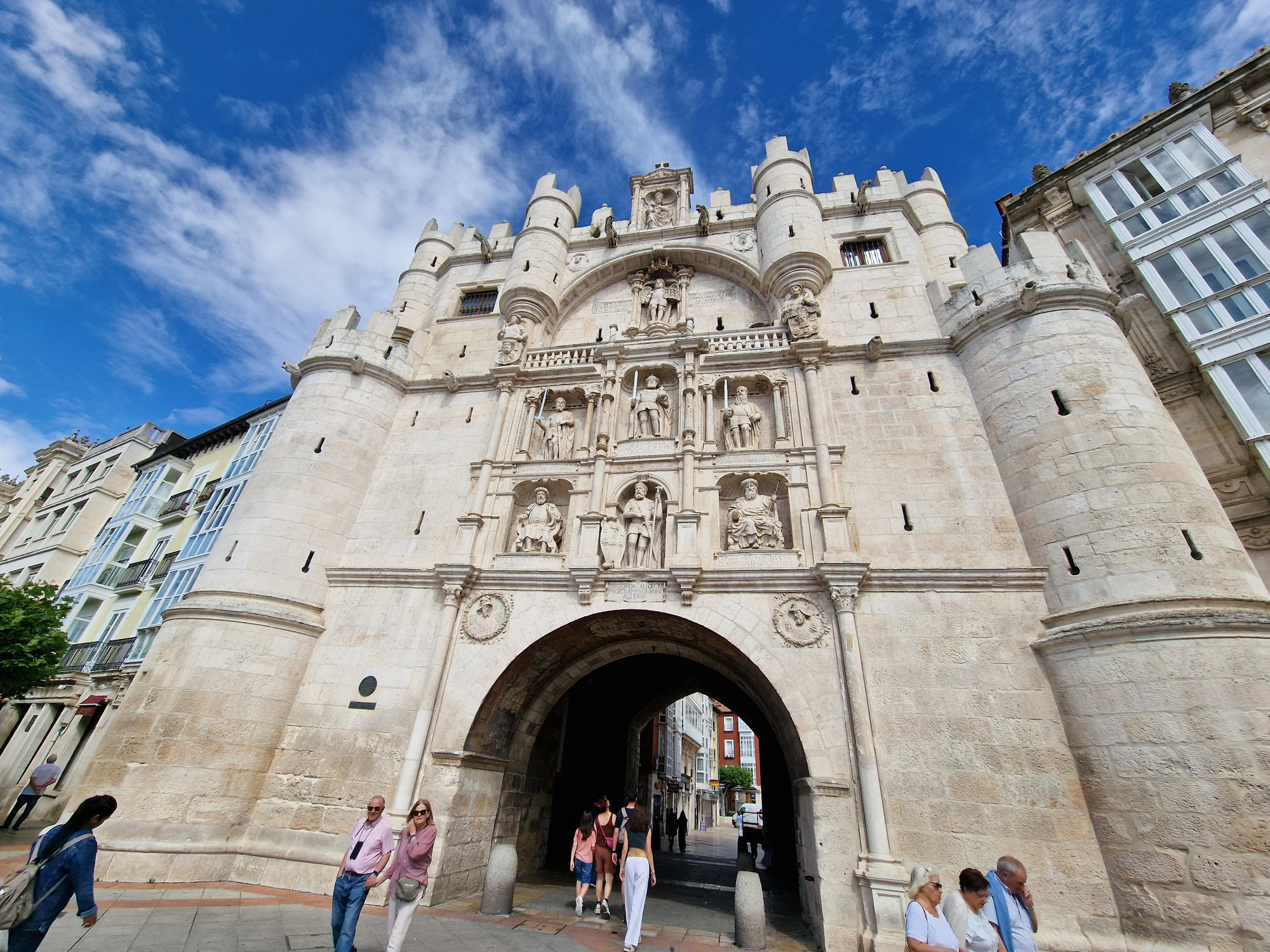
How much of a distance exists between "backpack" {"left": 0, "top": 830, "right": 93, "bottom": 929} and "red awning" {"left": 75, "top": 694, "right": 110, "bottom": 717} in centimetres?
1916

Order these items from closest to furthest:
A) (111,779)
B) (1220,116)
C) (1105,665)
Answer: (1105,665) < (111,779) < (1220,116)

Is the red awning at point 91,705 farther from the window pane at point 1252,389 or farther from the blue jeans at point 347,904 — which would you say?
the window pane at point 1252,389

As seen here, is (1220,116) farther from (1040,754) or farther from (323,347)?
(323,347)

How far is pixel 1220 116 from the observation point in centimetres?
1518

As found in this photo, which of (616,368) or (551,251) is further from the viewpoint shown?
(551,251)

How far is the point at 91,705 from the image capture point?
18078 mm

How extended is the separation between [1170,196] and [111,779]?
25684 millimetres

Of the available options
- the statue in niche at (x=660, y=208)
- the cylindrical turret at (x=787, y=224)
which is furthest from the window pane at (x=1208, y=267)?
the statue in niche at (x=660, y=208)

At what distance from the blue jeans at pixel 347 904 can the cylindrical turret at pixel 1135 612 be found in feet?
29.3

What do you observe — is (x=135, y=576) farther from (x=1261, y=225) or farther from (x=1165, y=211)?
(x=1261, y=225)

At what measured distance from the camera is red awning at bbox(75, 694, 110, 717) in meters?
18.0

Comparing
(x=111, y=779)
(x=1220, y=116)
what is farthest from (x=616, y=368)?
(x=1220, y=116)

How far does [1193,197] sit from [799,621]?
49.8 feet

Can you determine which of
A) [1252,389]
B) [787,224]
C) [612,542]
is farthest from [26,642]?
[1252,389]
